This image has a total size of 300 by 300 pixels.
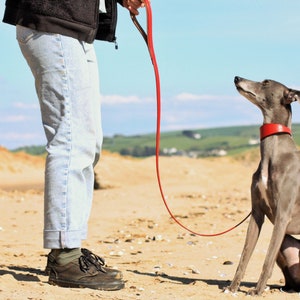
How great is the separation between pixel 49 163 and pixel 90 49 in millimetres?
977

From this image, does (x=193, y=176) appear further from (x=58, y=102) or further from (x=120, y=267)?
(x=58, y=102)

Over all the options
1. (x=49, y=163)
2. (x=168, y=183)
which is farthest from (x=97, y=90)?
(x=168, y=183)

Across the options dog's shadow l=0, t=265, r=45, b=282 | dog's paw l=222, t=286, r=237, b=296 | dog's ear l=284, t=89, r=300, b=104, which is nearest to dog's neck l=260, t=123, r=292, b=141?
dog's ear l=284, t=89, r=300, b=104

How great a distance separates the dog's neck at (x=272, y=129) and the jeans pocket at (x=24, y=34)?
6.71ft

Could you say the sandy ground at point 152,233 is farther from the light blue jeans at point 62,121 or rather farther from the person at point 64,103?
the light blue jeans at point 62,121

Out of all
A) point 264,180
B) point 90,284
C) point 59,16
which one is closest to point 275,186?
point 264,180

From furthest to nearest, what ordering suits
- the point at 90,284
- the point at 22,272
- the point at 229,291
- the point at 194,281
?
1. the point at 194,281
2. the point at 22,272
3. the point at 229,291
4. the point at 90,284

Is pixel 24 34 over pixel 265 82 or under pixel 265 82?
over

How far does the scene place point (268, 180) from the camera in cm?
600

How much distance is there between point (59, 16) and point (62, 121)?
789 millimetres

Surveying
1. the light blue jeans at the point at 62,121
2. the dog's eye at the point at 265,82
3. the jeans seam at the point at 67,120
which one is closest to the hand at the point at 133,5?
the light blue jeans at the point at 62,121

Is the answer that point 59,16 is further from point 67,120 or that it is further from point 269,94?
point 269,94

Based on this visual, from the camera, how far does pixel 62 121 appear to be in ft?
18.4

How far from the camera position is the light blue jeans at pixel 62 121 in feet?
18.3
